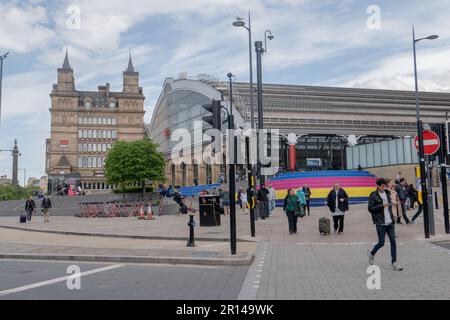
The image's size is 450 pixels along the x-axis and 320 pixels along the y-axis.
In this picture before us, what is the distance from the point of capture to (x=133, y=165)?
52219 mm

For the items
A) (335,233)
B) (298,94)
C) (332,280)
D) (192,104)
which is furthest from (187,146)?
(332,280)

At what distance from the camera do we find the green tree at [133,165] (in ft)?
171

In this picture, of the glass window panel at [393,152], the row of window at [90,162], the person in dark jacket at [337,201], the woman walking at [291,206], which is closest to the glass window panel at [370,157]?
the glass window panel at [393,152]

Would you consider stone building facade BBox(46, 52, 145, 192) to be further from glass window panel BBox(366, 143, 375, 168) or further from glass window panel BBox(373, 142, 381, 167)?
glass window panel BBox(373, 142, 381, 167)

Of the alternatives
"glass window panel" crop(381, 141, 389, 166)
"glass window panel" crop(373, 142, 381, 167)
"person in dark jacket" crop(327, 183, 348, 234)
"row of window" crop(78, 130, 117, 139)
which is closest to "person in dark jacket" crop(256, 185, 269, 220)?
"person in dark jacket" crop(327, 183, 348, 234)

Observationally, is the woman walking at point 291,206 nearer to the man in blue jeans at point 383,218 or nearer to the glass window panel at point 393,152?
the man in blue jeans at point 383,218

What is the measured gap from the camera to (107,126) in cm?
12050

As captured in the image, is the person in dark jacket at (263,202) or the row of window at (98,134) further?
the row of window at (98,134)

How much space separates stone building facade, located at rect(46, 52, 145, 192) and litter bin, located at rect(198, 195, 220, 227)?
95.7 m

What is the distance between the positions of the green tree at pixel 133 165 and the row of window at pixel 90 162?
217 feet

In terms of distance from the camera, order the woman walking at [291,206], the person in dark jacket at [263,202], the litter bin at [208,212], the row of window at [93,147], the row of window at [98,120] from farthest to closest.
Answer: the row of window at [98,120], the row of window at [93,147], the person in dark jacket at [263,202], the litter bin at [208,212], the woman walking at [291,206]

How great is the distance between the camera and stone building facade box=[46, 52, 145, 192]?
4560 inches

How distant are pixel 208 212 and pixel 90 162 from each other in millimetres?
101022
